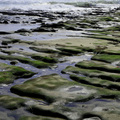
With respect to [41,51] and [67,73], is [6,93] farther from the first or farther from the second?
[41,51]

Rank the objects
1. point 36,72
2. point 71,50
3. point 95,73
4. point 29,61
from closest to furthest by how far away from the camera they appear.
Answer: point 95,73
point 36,72
point 29,61
point 71,50

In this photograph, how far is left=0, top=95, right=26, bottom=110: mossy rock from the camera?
16.3ft

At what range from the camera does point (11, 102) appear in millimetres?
5102

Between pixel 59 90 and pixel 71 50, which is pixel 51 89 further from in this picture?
pixel 71 50

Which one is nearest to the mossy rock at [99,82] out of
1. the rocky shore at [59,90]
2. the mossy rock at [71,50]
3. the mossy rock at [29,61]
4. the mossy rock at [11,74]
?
Result: the rocky shore at [59,90]

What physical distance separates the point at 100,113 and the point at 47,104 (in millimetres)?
1167

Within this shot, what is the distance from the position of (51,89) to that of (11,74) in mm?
1811

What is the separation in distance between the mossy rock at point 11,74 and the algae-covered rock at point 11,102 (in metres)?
1.27

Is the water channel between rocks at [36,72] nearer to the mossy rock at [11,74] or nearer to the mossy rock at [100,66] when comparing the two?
the mossy rock at [11,74]

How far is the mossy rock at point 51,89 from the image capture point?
5.35 m

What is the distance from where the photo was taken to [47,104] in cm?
510

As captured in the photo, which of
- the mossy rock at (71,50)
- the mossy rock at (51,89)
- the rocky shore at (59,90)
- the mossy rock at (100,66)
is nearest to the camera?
the rocky shore at (59,90)

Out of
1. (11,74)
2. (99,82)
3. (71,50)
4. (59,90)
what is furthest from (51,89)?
(71,50)

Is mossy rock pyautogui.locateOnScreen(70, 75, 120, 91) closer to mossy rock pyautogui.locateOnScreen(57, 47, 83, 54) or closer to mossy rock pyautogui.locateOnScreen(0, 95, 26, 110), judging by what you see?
mossy rock pyautogui.locateOnScreen(0, 95, 26, 110)
